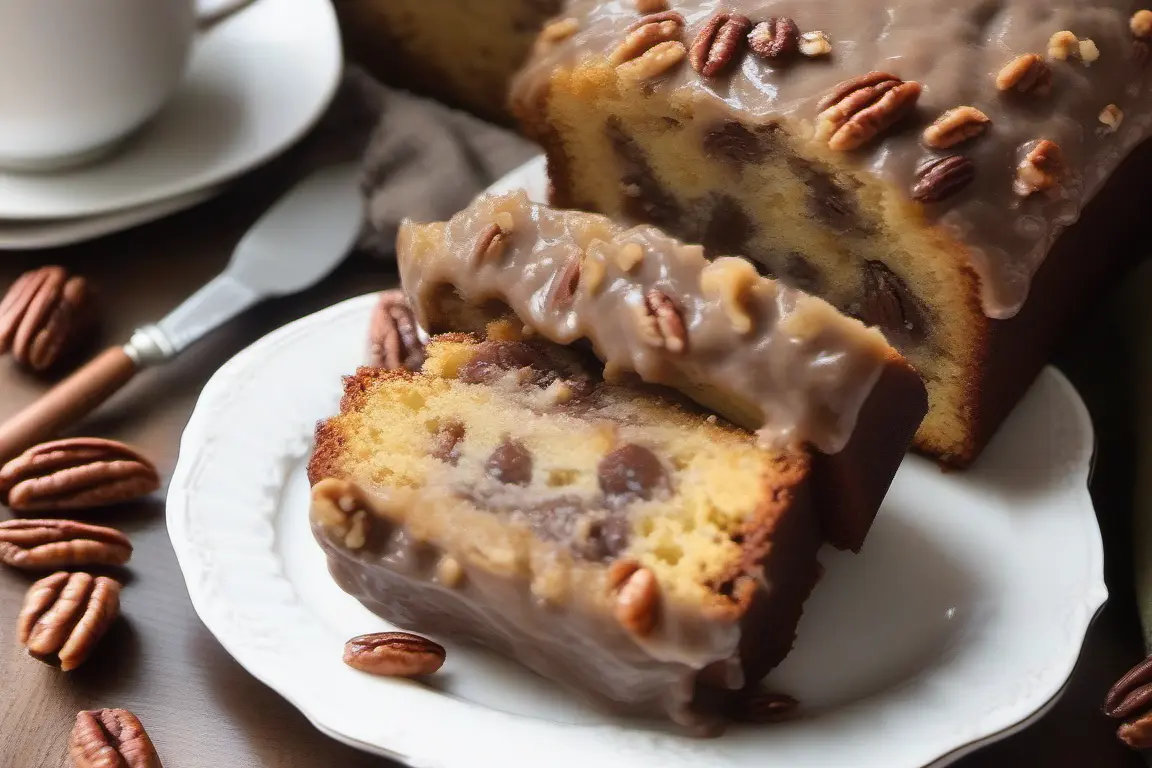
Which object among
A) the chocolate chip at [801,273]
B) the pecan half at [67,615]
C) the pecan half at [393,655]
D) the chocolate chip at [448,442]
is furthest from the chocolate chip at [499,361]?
the pecan half at [67,615]

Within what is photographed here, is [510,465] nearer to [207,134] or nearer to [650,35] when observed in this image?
[650,35]

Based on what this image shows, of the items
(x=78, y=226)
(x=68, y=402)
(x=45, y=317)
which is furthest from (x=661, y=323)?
(x=78, y=226)

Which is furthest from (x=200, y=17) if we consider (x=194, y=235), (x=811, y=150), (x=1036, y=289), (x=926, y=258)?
(x=1036, y=289)

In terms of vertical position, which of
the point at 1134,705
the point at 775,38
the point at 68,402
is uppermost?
the point at 775,38

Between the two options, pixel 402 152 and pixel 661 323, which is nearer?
pixel 661 323

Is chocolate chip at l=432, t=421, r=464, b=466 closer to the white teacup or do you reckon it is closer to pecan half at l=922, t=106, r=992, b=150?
pecan half at l=922, t=106, r=992, b=150

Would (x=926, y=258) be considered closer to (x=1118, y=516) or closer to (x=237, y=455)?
(x=1118, y=516)

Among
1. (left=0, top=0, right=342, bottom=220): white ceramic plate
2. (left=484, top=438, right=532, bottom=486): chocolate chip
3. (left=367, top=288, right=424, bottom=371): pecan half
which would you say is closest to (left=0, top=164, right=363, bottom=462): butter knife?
(left=0, top=0, right=342, bottom=220): white ceramic plate
